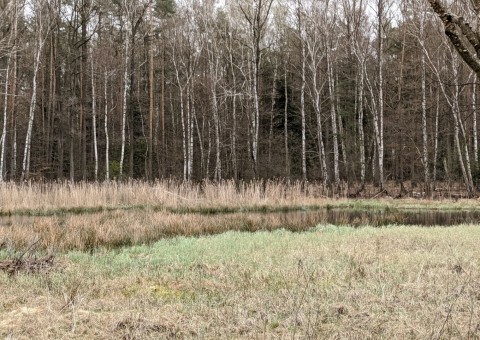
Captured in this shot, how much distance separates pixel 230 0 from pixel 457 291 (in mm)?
26233

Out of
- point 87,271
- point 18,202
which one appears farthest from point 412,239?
point 18,202

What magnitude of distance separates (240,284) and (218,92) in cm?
2733

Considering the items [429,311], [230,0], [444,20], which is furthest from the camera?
[230,0]

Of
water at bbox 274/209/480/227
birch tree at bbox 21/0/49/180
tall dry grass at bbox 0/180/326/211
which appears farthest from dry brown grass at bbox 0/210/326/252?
birch tree at bbox 21/0/49/180

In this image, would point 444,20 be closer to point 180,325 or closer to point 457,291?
point 457,291

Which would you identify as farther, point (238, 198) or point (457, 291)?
point (238, 198)

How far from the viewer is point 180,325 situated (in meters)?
2.99

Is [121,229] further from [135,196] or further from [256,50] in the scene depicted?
[256,50]

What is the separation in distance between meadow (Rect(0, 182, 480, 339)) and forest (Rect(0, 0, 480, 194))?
1647 centimetres

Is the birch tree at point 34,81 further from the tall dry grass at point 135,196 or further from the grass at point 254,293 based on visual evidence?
the grass at point 254,293

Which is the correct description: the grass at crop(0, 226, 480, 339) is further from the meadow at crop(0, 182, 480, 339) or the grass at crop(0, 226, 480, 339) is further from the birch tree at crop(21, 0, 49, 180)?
the birch tree at crop(21, 0, 49, 180)

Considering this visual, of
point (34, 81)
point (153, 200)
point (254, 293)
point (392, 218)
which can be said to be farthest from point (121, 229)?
point (34, 81)

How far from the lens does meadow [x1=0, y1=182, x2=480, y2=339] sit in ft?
9.59

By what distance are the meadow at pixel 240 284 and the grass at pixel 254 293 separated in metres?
0.01
